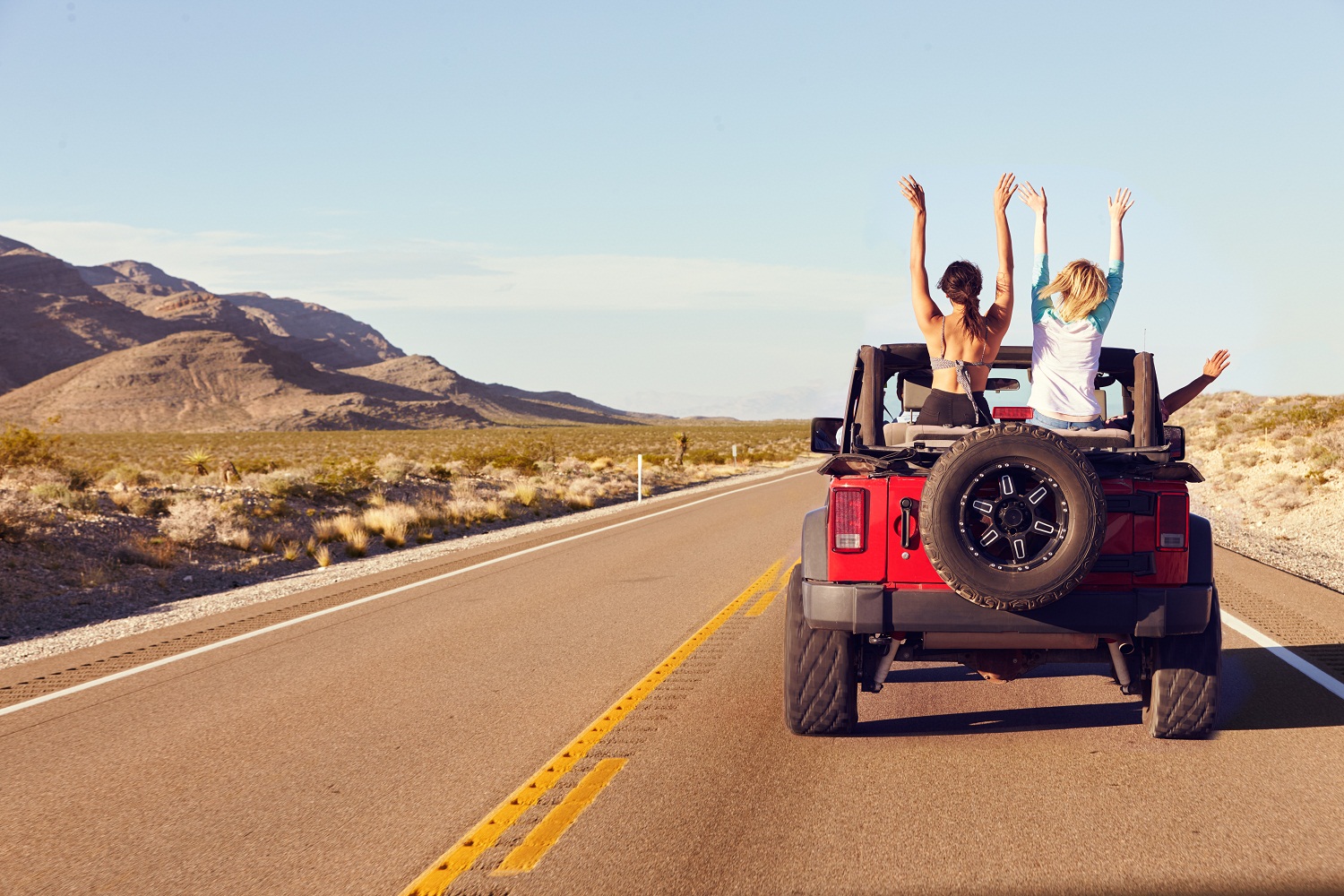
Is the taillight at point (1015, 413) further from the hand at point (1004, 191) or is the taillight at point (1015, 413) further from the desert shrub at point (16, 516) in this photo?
the desert shrub at point (16, 516)

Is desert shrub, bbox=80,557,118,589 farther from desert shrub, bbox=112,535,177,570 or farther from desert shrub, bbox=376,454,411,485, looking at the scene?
desert shrub, bbox=376,454,411,485

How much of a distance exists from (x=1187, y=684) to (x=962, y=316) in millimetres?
2206

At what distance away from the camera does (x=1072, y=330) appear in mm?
5688

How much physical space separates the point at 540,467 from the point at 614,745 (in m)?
31.7

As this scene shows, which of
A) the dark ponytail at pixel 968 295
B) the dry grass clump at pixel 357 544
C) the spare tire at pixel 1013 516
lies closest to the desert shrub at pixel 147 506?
the dry grass clump at pixel 357 544

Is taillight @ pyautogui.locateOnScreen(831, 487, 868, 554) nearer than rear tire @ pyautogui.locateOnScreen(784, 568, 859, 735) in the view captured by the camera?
Yes

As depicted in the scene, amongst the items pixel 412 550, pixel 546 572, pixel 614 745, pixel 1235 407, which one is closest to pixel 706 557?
pixel 546 572

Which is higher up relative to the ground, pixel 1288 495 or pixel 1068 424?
pixel 1068 424

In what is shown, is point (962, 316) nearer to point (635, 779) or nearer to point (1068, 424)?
point (1068, 424)

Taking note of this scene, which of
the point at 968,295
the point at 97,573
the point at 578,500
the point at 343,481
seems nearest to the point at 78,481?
the point at 343,481

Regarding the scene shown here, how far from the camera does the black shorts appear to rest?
19.9ft

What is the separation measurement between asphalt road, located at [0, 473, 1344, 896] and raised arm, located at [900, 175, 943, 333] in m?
2.25

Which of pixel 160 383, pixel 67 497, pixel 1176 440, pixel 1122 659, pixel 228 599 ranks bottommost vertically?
pixel 228 599

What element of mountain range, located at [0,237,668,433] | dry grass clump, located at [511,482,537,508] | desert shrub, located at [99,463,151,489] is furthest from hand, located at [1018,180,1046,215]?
mountain range, located at [0,237,668,433]
